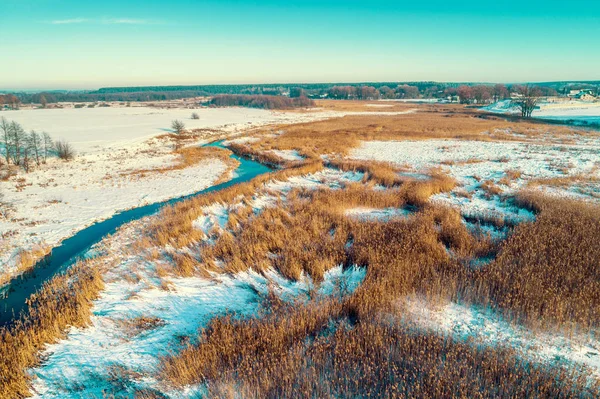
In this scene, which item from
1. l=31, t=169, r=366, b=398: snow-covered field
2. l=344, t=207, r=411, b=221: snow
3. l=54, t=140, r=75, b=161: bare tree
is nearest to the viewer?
l=31, t=169, r=366, b=398: snow-covered field

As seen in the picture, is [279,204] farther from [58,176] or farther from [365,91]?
[365,91]

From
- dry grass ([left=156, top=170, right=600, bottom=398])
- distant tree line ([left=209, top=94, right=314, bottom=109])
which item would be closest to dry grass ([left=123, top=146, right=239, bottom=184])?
dry grass ([left=156, top=170, right=600, bottom=398])

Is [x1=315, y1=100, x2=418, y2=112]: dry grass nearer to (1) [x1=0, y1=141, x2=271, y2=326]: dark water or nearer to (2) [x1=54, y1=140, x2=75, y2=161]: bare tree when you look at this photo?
(2) [x1=54, y1=140, x2=75, y2=161]: bare tree

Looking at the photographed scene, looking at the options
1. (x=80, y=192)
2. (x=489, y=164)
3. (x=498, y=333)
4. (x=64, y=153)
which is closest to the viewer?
(x=498, y=333)

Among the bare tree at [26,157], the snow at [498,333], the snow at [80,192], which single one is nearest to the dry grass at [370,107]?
the snow at [80,192]

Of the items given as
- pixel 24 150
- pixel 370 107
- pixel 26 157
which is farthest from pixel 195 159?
pixel 370 107

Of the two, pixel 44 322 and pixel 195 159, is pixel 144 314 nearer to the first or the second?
pixel 44 322
